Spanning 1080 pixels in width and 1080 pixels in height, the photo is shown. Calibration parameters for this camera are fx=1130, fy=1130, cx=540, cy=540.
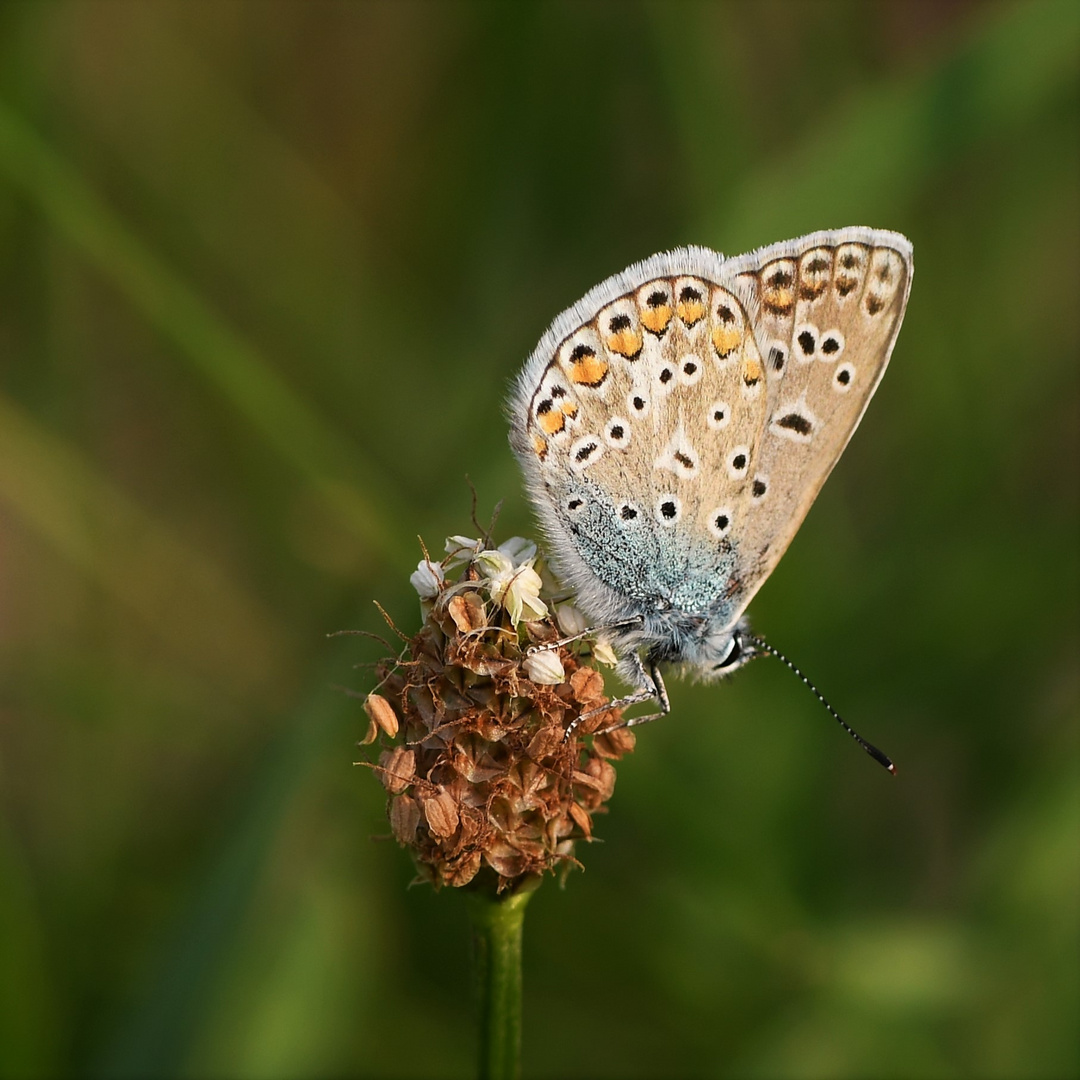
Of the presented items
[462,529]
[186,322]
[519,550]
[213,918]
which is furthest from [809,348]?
[213,918]

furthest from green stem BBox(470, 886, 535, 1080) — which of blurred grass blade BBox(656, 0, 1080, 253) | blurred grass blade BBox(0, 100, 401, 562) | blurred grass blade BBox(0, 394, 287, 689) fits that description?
blurred grass blade BBox(0, 394, 287, 689)

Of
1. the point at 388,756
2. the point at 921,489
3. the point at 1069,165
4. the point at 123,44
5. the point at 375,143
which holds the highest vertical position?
the point at 123,44

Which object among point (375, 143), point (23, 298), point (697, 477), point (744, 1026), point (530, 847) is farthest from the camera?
point (375, 143)

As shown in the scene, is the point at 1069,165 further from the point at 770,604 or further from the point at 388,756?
the point at 388,756

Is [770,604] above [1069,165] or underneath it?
underneath

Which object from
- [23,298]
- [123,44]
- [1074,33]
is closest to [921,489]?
[1074,33]

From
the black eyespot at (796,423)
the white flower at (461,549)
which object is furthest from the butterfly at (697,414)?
the white flower at (461,549)

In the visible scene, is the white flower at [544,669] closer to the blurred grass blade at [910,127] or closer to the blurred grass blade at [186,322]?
the blurred grass blade at [186,322]

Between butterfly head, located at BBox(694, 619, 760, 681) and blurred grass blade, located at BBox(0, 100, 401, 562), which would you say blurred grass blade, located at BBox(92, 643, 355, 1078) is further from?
butterfly head, located at BBox(694, 619, 760, 681)
